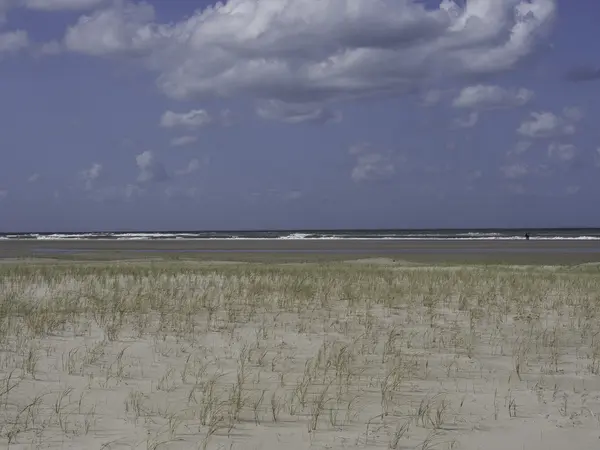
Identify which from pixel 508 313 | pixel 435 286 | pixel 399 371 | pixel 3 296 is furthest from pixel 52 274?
pixel 399 371

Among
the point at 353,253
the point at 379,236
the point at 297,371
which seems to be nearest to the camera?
the point at 297,371

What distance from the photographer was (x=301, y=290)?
1522cm

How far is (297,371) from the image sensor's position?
8250 millimetres

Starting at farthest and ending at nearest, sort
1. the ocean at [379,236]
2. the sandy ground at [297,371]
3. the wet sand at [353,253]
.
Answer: the ocean at [379,236], the wet sand at [353,253], the sandy ground at [297,371]

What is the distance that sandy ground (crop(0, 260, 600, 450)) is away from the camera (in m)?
5.98

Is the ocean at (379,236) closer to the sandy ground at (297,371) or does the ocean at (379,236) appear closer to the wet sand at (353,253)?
the wet sand at (353,253)

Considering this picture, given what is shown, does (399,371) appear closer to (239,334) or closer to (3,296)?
(239,334)

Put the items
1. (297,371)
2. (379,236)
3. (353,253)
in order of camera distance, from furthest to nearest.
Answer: (379,236) < (353,253) < (297,371)

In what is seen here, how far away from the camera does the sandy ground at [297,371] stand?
5.98 metres

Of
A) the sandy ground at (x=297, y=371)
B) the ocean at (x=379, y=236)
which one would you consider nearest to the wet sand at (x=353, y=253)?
the ocean at (x=379, y=236)

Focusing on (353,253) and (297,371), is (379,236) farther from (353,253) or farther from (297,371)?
(297,371)

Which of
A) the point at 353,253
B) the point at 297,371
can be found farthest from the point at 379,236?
the point at 297,371

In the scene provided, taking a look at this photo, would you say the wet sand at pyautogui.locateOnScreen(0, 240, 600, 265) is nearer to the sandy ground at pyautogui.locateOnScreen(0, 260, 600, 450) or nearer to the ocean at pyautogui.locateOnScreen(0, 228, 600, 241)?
the ocean at pyautogui.locateOnScreen(0, 228, 600, 241)

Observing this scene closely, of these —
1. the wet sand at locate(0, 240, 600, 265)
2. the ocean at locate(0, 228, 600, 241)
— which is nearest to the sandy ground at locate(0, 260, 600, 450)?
the wet sand at locate(0, 240, 600, 265)
